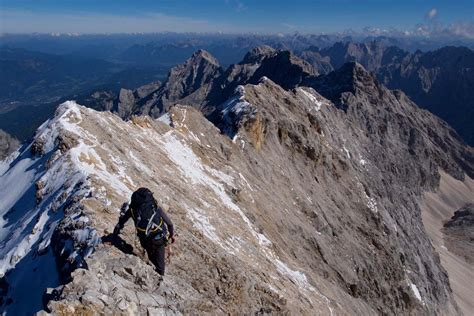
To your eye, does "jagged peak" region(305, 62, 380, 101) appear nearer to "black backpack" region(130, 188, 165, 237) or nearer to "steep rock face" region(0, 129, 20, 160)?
"steep rock face" region(0, 129, 20, 160)

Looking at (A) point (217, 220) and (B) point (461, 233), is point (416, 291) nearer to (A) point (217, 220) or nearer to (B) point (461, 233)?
(A) point (217, 220)

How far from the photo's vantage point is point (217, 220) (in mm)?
36188

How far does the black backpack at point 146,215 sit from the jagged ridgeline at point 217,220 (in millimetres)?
1648

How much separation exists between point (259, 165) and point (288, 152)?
433 inches

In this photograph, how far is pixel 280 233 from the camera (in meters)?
50.1

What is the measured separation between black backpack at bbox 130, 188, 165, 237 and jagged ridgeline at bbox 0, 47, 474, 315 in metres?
1.65

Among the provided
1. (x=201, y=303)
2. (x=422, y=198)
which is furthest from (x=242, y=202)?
(x=422, y=198)

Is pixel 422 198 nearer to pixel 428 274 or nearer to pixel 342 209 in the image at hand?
pixel 428 274

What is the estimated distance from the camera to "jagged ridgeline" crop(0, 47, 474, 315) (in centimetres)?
1912

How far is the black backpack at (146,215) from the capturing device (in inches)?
669

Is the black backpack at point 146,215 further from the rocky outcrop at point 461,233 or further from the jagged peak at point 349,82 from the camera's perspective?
the jagged peak at point 349,82

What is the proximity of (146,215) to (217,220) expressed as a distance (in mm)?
19530

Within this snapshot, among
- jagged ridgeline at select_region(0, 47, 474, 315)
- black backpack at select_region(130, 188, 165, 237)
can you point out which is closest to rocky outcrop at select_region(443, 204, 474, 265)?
jagged ridgeline at select_region(0, 47, 474, 315)

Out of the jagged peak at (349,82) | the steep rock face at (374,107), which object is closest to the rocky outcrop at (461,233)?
the steep rock face at (374,107)
